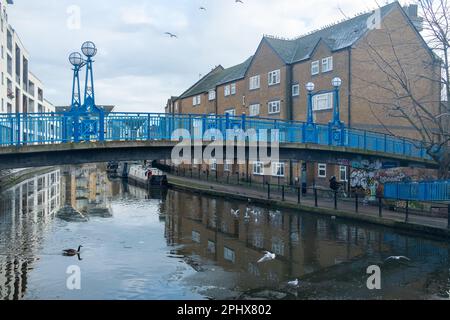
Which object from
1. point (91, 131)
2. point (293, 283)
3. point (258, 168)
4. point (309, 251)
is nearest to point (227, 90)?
point (258, 168)

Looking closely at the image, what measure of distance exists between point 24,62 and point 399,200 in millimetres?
59562

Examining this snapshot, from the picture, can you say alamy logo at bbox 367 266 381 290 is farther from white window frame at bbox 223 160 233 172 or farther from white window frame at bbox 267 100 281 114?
white window frame at bbox 223 160 233 172

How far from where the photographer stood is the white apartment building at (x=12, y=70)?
1878 inches

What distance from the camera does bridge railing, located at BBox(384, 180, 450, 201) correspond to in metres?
21.7

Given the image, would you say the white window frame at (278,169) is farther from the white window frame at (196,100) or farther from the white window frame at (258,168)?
the white window frame at (196,100)

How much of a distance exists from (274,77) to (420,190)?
68.3ft

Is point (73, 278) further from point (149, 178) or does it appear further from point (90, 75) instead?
point (149, 178)

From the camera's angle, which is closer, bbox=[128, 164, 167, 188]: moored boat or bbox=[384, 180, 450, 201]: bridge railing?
bbox=[384, 180, 450, 201]: bridge railing

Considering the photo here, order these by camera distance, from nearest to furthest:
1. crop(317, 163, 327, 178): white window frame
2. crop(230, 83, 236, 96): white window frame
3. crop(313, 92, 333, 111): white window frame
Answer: crop(317, 163, 327, 178): white window frame
crop(313, 92, 333, 111): white window frame
crop(230, 83, 236, 96): white window frame

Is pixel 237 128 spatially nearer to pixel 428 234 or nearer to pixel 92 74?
pixel 92 74

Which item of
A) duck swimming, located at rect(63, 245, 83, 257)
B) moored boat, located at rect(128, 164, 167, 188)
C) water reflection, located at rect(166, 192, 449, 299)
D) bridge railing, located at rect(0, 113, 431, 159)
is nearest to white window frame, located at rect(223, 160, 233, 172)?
moored boat, located at rect(128, 164, 167, 188)
